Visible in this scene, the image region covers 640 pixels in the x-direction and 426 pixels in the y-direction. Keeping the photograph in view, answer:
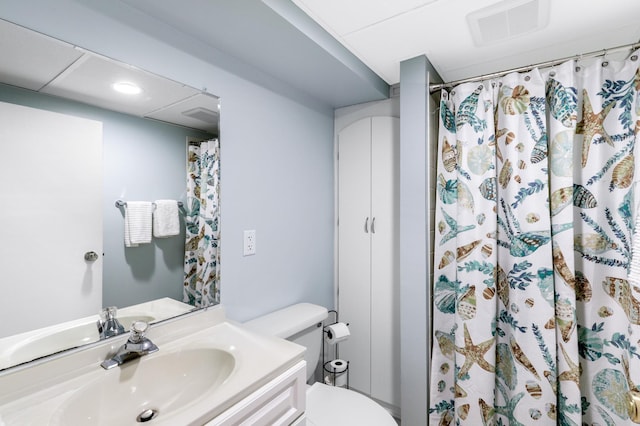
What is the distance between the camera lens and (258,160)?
A: 159 centimetres

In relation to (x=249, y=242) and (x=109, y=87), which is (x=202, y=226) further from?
(x=109, y=87)

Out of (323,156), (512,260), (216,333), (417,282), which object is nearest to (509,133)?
(512,260)

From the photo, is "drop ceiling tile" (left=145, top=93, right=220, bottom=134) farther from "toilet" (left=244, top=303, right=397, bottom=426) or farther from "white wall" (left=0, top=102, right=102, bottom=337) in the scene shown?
"toilet" (left=244, top=303, right=397, bottom=426)

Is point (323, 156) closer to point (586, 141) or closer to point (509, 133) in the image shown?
point (509, 133)

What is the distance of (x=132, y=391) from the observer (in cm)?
93

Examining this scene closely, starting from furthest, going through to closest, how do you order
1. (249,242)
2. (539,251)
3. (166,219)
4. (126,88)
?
(249,242) → (539,251) → (166,219) → (126,88)

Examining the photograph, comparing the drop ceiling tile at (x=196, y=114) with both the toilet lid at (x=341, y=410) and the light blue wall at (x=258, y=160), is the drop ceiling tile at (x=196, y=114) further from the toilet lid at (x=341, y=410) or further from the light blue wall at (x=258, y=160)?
the toilet lid at (x=341, y=410)

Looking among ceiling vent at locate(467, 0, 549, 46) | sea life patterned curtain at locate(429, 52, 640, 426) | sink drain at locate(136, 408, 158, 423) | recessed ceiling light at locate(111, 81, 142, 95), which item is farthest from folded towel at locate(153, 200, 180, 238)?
ceiling vent at locate(467, 0, 549, 46)

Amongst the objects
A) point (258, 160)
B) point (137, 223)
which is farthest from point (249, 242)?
point (137, 223)

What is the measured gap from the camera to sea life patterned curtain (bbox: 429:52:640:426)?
4.39 ft

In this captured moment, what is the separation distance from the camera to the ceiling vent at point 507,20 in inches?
47.0

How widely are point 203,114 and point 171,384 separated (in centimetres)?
104

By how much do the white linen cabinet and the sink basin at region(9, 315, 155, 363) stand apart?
1.41m

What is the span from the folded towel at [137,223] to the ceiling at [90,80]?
0.34m
